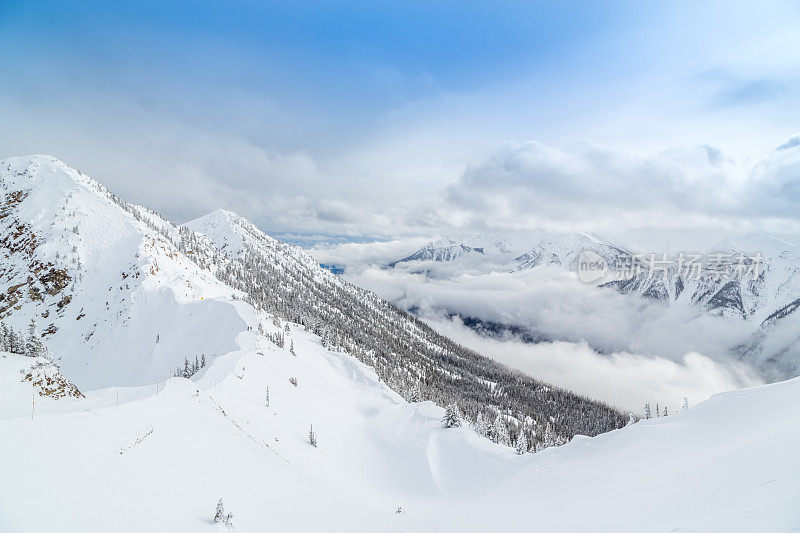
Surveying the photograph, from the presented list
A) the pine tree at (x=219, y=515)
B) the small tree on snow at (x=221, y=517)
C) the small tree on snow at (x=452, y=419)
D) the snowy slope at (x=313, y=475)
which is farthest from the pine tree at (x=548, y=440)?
the pine tree at (x=219, y=515)

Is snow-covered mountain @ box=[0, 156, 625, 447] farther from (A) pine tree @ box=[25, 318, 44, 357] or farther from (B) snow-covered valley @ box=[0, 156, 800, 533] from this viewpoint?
(A) pine tree @ box=[25, 318, 44, 357]

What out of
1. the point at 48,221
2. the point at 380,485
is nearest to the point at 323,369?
the point at 380,485

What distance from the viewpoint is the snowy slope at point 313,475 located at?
9.97 metres

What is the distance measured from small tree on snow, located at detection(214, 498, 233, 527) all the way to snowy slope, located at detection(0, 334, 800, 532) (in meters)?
0.28


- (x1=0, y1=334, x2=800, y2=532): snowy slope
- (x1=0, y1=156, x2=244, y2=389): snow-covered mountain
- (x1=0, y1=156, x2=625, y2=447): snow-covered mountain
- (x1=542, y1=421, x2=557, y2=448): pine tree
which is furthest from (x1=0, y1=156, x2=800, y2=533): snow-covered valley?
(x1=542, y1=421, x2=557, y2=448): pine tree

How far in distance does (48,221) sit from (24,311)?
137 ft

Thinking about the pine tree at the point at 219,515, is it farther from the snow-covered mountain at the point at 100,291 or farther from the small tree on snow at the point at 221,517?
the snow-covered mountain at the point at 100,291

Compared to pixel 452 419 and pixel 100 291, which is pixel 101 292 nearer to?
pixel 100 291

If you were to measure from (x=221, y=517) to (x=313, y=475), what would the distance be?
14.3 meters

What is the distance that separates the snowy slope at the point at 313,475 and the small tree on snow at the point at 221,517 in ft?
0.92

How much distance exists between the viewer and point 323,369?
7294cm

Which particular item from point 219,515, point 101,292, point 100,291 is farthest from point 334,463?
point 100,291

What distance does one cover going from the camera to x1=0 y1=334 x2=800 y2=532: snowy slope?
32.7 ft

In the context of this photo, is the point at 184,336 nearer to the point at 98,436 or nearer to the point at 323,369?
the point at 323,369
